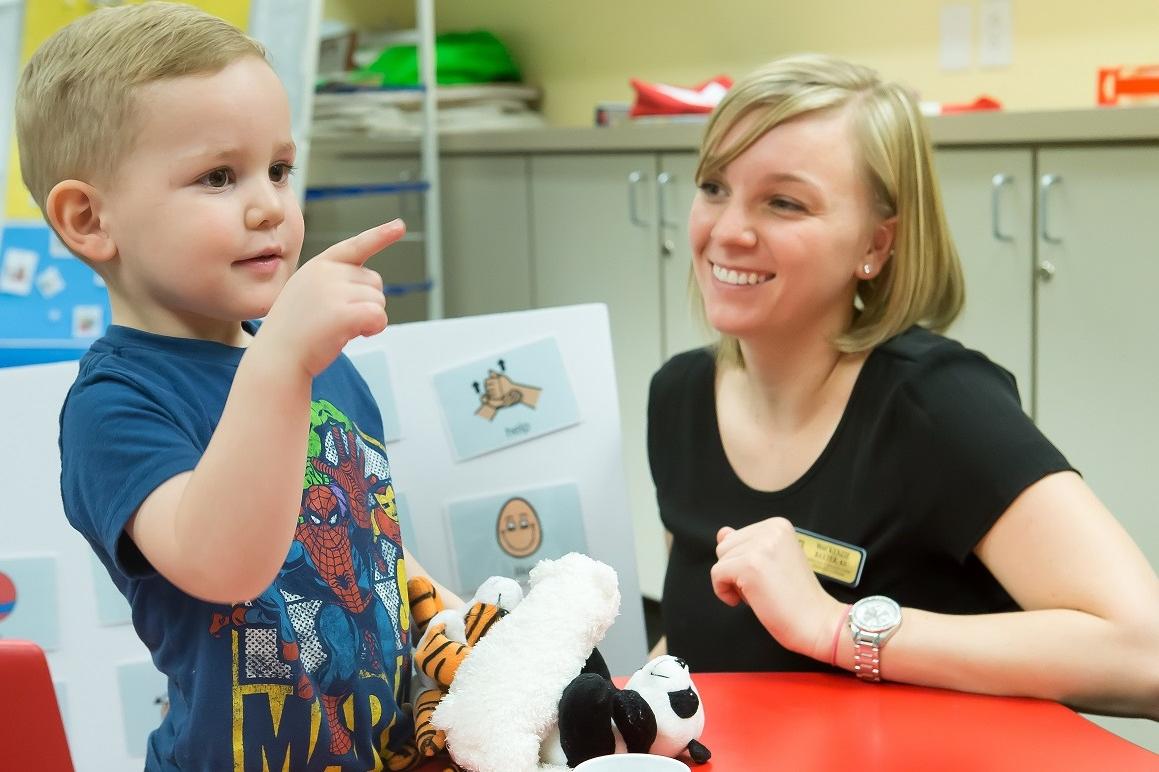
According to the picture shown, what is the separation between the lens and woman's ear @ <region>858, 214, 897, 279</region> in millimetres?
1530

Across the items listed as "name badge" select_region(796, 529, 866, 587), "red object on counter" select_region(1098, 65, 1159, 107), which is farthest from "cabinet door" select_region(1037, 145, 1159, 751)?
"name badge" select_region(796, 529, 866, 587)

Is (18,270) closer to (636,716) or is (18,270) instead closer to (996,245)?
(996,245)

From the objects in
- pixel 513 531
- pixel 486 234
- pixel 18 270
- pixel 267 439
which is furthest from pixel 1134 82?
pixel 18 270

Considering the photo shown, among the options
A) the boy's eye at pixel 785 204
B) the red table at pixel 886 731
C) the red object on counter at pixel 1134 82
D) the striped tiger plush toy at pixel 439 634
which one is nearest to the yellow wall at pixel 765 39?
the red object on counter at pixel 1134 82

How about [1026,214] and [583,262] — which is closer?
[1026,214]

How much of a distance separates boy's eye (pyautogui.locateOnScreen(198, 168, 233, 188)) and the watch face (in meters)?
0.71

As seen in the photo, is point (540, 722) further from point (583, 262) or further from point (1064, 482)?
point (583, 262)

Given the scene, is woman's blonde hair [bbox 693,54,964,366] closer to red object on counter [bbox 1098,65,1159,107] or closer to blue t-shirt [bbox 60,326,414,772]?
blue t-shirt [bbox 60,326,414,772]

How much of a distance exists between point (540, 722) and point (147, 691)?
23.6 inches

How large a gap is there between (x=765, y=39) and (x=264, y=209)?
9.32 feet

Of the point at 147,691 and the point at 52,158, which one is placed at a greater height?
the point at 52,158

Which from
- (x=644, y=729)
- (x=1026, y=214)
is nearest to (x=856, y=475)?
(x=644, y=729)

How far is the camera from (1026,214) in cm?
245

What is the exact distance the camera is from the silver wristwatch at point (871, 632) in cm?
119
